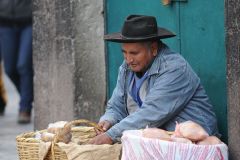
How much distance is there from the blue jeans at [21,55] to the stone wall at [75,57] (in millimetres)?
1937

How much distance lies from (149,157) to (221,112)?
120 cm

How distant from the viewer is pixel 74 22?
8203 millimetres

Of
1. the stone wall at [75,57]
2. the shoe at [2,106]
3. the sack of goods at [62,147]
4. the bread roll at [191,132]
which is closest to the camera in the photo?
the bread roll at [191,132]

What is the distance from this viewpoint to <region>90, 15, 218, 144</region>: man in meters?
6.25

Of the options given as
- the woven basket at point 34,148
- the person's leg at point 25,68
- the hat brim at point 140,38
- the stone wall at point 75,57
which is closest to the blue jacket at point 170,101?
the hat brim at point 140,38

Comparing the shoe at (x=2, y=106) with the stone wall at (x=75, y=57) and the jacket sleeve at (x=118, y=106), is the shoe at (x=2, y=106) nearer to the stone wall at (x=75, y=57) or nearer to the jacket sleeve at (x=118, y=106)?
the stone wall at (x=75, y=57)

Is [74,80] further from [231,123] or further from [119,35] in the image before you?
[231,123]

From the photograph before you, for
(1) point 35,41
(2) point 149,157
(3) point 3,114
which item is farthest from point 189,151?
(3) point 3,114

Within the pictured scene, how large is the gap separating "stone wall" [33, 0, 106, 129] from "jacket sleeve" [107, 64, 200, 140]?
1962 millimetres

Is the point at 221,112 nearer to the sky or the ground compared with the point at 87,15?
nearer to the ground

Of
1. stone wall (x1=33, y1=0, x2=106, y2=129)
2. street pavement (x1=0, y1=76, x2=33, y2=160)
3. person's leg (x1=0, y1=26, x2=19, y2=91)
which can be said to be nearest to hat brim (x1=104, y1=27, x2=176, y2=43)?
stone wall (x1=33, y1=0, x2=106, y2=129)

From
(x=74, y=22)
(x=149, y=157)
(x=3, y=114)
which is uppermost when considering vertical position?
(x=74, y=22)

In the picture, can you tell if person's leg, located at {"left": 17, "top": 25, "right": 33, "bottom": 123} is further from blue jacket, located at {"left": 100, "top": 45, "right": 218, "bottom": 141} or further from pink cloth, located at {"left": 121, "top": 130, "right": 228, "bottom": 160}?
pink cloth, located at {"left": 121, "top": 130, "right": 228, "bottom": 160}

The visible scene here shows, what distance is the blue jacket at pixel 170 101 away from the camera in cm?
624
